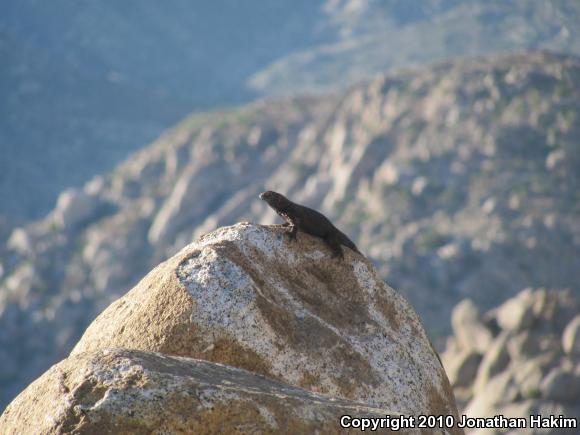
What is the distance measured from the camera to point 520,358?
Result: 286 feet

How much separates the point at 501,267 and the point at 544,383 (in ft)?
412

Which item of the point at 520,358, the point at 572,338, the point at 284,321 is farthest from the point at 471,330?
the point at 284,321

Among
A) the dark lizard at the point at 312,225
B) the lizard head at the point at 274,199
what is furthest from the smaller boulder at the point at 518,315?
the dark lizard at the point at 312,225

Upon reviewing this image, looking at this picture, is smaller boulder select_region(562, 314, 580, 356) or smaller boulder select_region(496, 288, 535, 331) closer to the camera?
smaller boulder select_region(562, 314, 580, 356)

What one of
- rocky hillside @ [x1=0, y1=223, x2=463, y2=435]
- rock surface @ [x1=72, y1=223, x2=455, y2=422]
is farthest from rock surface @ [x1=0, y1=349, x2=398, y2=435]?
rock surface @ [x1=72, y1=223, x2=455, y2=422]

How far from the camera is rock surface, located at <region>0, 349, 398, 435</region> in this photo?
489 inches

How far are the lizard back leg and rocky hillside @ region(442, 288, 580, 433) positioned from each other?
53.4m

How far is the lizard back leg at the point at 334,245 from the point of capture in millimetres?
18669

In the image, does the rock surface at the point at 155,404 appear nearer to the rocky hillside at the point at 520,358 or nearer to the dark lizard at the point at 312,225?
the dark lizard at the point at 312,225

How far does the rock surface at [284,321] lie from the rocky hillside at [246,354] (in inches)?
0.9

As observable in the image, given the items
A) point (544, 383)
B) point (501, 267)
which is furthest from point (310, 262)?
point (501, 267)

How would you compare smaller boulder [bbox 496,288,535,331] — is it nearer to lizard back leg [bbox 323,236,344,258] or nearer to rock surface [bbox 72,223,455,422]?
lizard back leg [bbox 323,236,344,258]

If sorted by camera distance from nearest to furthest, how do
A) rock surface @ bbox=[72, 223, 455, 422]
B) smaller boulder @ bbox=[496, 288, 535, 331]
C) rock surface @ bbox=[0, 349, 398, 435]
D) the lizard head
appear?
rock surface @ bbox=[0, 349, 398, 435] < rock surface @ bbox=[72, 223, 455, 422] < the lizard head < smaller boulder @ bbox=[496, 288, 535, 331]

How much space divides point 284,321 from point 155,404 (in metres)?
4.19
